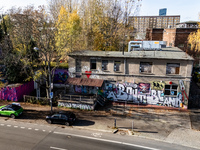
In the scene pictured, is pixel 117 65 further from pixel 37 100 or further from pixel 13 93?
pixel 13 93

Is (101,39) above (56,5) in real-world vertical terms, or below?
below

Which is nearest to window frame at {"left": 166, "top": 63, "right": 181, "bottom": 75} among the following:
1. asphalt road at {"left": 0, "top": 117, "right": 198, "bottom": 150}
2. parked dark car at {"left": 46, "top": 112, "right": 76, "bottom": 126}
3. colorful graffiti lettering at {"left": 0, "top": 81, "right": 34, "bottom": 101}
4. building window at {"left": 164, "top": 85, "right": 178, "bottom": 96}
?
building window at {"left": 164, "top": 85, "right": 178, "bottom": 96}

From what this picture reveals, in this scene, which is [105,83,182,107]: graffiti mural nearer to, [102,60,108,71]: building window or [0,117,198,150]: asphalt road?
[102,60,108,71]: building window

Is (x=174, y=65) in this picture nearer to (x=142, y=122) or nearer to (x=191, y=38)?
(x=142, y=122)

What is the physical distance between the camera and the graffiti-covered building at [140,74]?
21328 millimetres

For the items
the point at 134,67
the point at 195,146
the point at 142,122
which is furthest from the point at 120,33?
the point at 195,146

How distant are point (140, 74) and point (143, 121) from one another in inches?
270

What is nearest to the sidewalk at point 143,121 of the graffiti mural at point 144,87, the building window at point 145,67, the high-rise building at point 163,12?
the graffiti mural at point 144,87

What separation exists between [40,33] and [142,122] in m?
17.0

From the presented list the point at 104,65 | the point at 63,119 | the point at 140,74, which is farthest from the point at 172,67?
the point at 63,119

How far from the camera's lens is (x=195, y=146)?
13500 millimetres

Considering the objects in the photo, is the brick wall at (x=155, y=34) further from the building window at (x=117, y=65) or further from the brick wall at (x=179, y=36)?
the building window at (x=117, y=65)

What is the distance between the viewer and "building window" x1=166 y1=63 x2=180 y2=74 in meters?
21.3

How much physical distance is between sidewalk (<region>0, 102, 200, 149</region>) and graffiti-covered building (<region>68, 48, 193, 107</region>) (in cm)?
186
